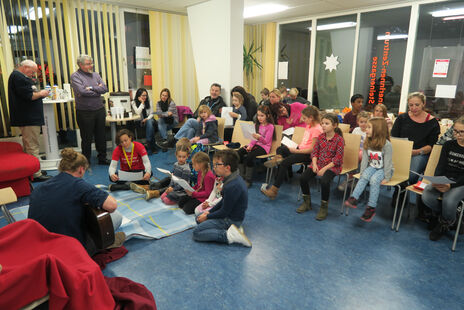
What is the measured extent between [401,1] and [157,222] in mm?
5804

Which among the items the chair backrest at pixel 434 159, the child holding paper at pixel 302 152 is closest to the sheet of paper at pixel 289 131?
the child holding paper at pixel 302 152

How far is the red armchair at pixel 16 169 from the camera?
3746 millimetres

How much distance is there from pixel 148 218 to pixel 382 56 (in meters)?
5.56

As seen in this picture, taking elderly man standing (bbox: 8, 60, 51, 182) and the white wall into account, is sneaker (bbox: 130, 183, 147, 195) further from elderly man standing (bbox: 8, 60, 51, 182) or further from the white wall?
the white wall

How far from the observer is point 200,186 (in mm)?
3486

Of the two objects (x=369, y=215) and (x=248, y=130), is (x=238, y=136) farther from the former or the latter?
(x=369, y=215)

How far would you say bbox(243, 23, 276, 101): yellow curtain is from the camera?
8195 mm

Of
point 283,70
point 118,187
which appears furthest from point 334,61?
point 118,187

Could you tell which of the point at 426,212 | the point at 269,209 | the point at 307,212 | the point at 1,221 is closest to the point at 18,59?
the point at 1,221

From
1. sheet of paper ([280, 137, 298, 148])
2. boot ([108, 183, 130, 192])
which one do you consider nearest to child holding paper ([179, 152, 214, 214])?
boot ([108, 183, 130, 192])

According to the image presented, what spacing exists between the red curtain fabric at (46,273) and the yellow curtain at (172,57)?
17.8 ft

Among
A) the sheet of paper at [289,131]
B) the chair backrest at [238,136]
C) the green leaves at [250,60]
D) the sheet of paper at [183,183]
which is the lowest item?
the sheet of paper at [183,183]

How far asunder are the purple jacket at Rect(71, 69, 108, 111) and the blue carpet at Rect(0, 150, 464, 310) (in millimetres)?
3021

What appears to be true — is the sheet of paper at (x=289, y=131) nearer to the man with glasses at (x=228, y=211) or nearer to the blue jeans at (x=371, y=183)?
the blue jeans at (x=371, y=183)
